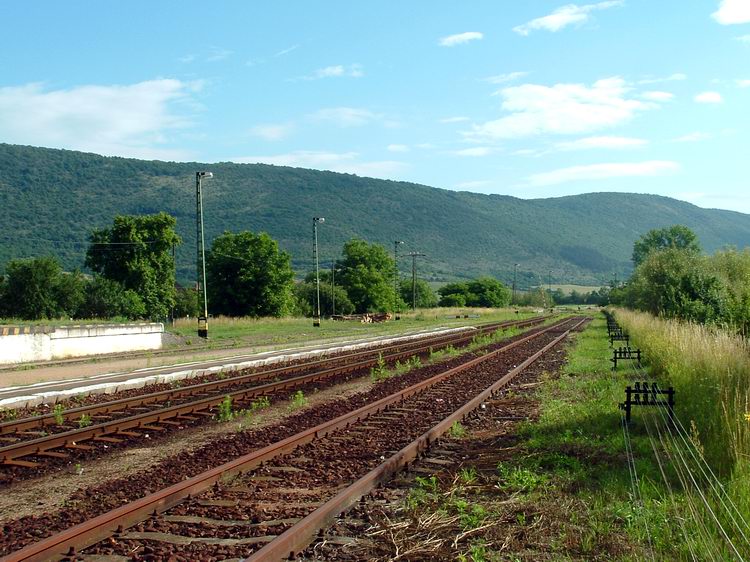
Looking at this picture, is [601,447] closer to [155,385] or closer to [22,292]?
[155,385]

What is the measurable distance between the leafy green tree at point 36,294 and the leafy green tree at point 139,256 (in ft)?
17.9

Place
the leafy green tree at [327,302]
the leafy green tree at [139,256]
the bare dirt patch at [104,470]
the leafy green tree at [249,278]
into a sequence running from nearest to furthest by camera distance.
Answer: the bare dirt patch at [104,470], the leafy green tree at [139,256], the leafy green tree at [249,278], the leafy green tree at [327,302]

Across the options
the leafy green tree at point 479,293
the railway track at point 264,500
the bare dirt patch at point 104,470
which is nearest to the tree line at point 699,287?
the railway track at point 264,500

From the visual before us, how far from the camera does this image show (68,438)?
10.9m

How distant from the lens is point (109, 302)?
6669 centimetres

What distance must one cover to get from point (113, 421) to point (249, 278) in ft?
Answer: 224

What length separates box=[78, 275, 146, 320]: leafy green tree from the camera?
66.2m

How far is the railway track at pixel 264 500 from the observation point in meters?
5.94

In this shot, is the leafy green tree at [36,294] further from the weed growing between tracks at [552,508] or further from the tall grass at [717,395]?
the weed growing between tracks at [552,508]

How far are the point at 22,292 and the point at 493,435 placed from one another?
67736 mm

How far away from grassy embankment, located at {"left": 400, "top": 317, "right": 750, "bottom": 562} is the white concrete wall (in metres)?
21.9

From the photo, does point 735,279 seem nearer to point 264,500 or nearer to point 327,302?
point 264,500

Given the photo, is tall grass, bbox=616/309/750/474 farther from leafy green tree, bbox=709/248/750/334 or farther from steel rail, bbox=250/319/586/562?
leafy green tree, bbox=709/248/750/334

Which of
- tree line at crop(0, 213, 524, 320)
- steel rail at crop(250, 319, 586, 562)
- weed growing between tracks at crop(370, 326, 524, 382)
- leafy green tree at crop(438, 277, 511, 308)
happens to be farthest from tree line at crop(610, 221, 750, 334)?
leafy green tree at crop(438, 277, 511, 308)
